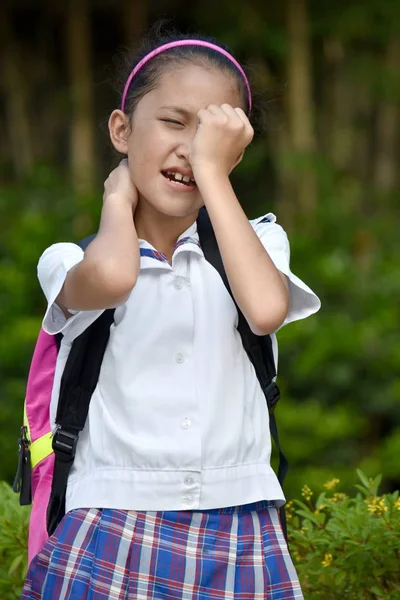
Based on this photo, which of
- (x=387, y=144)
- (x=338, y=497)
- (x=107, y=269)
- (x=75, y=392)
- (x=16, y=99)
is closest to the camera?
(x=107, y=269)

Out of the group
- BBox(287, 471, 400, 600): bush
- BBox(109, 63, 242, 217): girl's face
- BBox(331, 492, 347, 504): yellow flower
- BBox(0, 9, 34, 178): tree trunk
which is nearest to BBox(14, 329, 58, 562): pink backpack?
BBox(109, 63, 242, 217): girl's face

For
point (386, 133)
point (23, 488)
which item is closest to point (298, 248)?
point (386, 133)

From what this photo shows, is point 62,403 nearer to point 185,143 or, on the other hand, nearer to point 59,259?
point 59,259

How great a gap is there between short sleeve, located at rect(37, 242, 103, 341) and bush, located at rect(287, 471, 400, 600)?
0.86m

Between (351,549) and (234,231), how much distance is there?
3.08ft

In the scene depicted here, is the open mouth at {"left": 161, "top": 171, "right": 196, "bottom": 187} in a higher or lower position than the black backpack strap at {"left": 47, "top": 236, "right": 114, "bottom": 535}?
higher

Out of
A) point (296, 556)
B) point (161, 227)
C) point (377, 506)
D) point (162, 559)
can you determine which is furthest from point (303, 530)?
point (161, 227)

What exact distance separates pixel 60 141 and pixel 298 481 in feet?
17.1

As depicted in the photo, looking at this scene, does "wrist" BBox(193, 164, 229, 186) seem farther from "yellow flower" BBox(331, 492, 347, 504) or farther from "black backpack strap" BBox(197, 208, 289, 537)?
"yellow flower" BBox(331, 492, 347, 504)

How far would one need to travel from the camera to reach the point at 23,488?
1.92 m

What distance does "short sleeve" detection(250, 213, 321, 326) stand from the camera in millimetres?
1771

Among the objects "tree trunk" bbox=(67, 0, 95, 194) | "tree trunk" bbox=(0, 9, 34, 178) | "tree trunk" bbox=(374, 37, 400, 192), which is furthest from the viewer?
"tree trunk" bbox=(374, 37, 400, 192)

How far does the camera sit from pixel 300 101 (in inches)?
359

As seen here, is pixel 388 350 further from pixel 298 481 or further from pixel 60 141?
pixel 60 141
